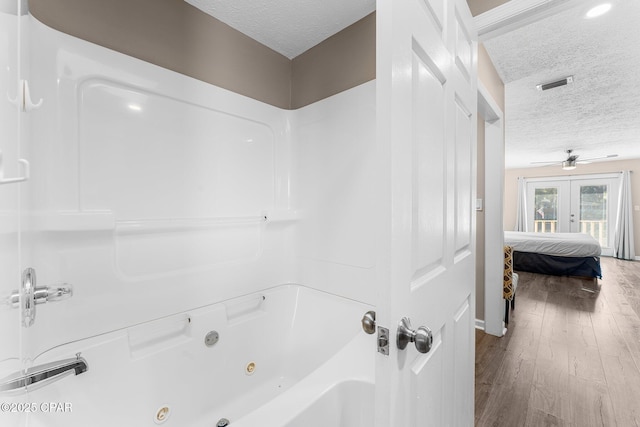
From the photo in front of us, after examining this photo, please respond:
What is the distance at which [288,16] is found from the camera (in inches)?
64.1

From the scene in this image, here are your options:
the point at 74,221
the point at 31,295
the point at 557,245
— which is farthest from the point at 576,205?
the point at 31,295

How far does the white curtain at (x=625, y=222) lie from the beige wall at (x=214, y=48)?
8138 mm

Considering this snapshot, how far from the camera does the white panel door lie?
0.56 meters

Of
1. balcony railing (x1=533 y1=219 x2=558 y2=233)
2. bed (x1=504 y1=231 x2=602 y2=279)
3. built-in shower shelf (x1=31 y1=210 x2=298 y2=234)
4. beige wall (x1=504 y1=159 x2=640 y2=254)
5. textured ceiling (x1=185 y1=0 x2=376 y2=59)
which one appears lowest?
bed (x1=504 y1=231 x2=602 y2=279)

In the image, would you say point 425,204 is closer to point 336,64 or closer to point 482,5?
point 482,5

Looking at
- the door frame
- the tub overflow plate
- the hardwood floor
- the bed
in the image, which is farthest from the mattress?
the tub overflow plate

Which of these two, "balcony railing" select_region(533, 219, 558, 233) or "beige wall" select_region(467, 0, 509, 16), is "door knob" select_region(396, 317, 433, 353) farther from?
"balcony railing" select_region(533, 219, 558, 233)

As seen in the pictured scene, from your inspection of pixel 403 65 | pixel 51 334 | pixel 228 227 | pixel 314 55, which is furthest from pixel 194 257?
pixel 314 55

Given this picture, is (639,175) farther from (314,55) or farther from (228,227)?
(228,227)

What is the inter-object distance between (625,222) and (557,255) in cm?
352

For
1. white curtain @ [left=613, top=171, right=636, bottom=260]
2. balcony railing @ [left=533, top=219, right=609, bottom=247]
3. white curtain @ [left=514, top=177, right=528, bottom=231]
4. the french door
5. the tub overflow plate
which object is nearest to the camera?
the tub overflow plate

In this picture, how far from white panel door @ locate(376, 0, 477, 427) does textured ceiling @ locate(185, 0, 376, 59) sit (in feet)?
2.73

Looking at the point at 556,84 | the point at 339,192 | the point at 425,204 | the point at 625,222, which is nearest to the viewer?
the point at 425,204

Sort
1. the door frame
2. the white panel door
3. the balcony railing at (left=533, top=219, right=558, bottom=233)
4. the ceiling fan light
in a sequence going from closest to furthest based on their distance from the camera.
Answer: the white panel door → the ceiling fan light → the door frame → the balcony railing at (left=533, top=219, right=558, bottom=233)
